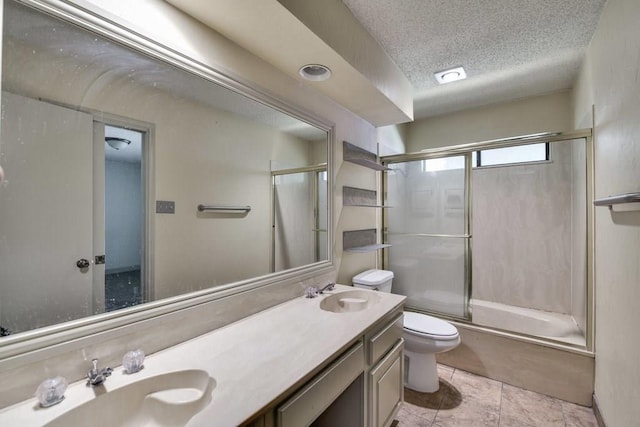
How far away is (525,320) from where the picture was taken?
259 centimetres

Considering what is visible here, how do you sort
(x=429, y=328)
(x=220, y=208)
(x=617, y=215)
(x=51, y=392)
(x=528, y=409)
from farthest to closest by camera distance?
(x=429, y=328)
(x=528, y=409)
(x=617, y=215)
(x=220, y=208)
(x=51, y=392)

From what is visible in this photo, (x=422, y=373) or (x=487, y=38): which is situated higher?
(x=487, y=38)

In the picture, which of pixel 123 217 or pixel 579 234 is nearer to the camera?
pixel 123 217

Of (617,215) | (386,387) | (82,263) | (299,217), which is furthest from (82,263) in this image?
(617,215)

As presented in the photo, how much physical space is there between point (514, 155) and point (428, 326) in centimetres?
206

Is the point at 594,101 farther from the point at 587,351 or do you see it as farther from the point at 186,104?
the point at 186,104

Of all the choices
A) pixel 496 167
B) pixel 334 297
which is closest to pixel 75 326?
pixel 334 297

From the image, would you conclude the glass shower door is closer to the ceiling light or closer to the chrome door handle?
the ceiling light

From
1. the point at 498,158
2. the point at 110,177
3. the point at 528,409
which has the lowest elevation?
the point at 528,409

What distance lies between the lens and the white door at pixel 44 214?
728 mm

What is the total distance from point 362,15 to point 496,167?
7.38 ft

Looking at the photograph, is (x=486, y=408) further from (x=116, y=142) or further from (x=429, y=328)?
(x=116, y=142)

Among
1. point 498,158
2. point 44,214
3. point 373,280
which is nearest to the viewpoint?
point 44,214

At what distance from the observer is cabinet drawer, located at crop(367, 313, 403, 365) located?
1306 millimetres
